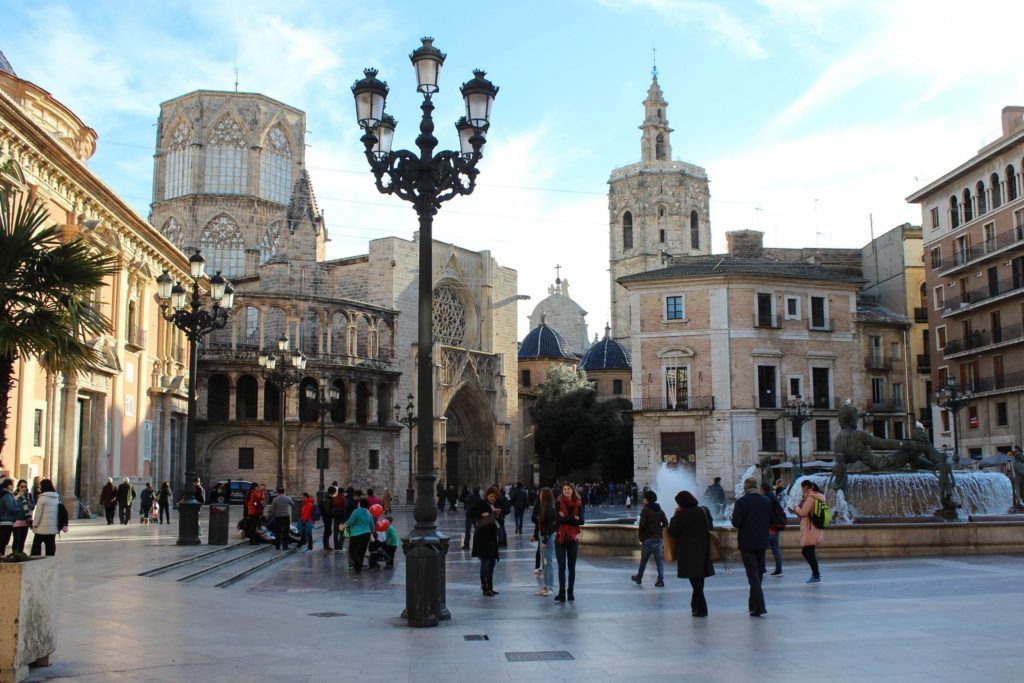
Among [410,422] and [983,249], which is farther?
[410,422]

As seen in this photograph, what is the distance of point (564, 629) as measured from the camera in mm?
9742

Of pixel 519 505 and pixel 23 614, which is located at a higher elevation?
pixel 23 614

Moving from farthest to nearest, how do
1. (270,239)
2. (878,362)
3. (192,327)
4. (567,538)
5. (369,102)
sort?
1. (270,239)
2. (878,362)
3. (192,327)
4. (567,538)
5. (369,102)

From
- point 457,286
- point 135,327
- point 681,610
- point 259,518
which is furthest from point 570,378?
point 681,610

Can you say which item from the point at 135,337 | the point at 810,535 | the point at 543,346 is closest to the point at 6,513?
the point at 810,535

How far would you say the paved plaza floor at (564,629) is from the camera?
24.1ft

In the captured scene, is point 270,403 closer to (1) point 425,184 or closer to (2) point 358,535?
(2) point 358,535

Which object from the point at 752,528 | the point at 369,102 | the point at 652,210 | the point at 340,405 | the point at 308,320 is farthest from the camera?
the point at 652,210

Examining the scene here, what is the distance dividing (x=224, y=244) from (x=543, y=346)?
24661mm

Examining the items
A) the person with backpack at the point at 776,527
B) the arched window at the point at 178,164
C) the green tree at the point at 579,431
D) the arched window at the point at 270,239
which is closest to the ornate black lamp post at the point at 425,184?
the person with backpack at the point at 776,527

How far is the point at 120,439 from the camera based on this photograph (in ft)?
99.3

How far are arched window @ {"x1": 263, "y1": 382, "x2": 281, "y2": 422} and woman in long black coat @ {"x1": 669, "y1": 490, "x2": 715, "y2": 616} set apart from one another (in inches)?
1510

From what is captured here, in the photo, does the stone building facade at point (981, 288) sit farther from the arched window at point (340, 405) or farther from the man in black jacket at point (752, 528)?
the man in black jacket at point (752, 528)

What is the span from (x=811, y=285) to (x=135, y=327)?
1212 inches
